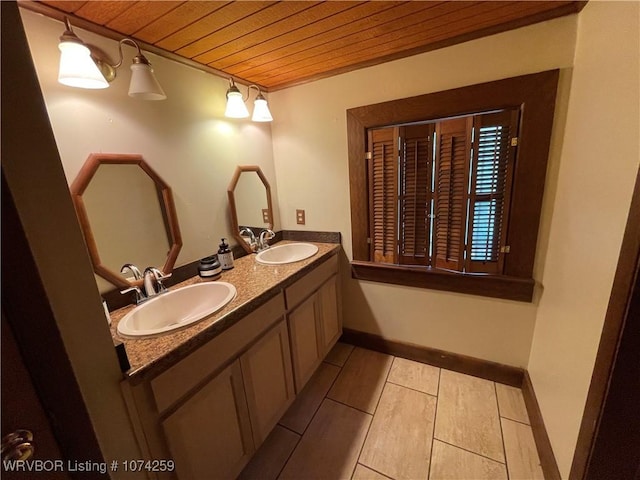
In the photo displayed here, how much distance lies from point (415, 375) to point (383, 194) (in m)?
1.27

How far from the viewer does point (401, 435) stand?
4.51ft

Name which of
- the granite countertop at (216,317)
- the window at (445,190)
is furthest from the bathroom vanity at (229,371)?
the window at (445,190)

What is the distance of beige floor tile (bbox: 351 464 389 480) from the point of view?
3.91 feet

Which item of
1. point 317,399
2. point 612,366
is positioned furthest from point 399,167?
point 317,399

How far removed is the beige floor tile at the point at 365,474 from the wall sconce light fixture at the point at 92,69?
1956mm

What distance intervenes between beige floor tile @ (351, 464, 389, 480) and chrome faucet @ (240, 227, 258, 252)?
137 centimetres

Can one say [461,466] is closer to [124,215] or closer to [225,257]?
[225,257]

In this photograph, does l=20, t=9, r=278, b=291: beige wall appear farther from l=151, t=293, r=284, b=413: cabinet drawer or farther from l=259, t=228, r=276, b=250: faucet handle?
l=151, t=293, r=284, b=413: cabinet drawer

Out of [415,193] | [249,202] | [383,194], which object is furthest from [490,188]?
[249,202]

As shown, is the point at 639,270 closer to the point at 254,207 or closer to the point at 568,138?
the point at 568,138

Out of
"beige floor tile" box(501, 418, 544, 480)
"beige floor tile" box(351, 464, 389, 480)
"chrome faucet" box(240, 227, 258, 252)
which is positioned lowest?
"beige floor tile" box(501, 418, 544, 480)

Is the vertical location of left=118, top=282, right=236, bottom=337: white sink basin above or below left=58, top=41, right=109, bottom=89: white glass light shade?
below

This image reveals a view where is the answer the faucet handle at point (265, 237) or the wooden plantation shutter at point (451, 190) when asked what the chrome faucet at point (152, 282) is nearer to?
the faucet handle at point (265, 237)

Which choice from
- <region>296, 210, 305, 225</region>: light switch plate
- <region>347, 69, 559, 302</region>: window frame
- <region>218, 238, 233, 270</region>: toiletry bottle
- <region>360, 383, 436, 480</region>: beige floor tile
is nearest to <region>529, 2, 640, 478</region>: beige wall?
<region>347, 69, 559, 302</region>: window frame
